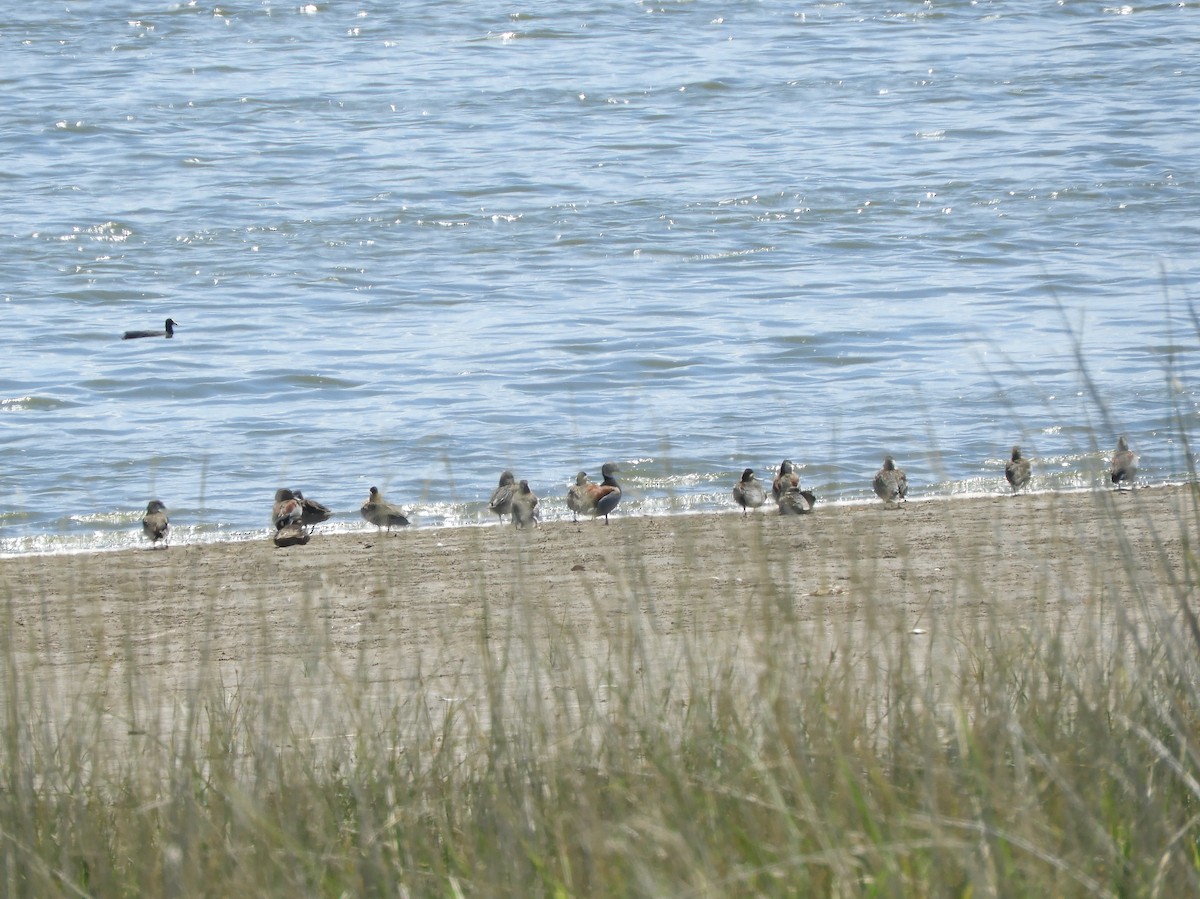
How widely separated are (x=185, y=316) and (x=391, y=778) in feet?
54.1

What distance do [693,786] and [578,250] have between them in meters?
19.7

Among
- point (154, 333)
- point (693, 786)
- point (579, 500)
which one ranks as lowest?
point (693, 786)

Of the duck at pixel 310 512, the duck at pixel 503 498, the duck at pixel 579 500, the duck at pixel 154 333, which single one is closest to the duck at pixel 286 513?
the duck at pixel 310 512

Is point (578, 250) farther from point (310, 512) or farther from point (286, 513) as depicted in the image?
point (286, 513)

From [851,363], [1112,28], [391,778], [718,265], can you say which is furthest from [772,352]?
[1112,28]

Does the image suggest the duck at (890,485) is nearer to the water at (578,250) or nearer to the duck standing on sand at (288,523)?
the water at (578,250)

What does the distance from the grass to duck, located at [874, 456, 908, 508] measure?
22.6 feet

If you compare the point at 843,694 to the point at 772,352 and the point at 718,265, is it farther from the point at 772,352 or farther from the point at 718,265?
the point at 718,265

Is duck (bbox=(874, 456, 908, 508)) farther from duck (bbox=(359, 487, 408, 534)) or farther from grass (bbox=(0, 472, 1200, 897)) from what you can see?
grass (bbox=(0, 472, 1200, 897))

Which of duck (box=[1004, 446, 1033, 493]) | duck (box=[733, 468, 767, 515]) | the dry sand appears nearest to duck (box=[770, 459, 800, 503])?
duck (box=[733, 468, 767, 515])

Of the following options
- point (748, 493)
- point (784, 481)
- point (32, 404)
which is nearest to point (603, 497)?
point (748, 493)

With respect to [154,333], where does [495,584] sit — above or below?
below

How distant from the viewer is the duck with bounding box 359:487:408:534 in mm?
10664

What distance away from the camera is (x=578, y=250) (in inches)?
905
